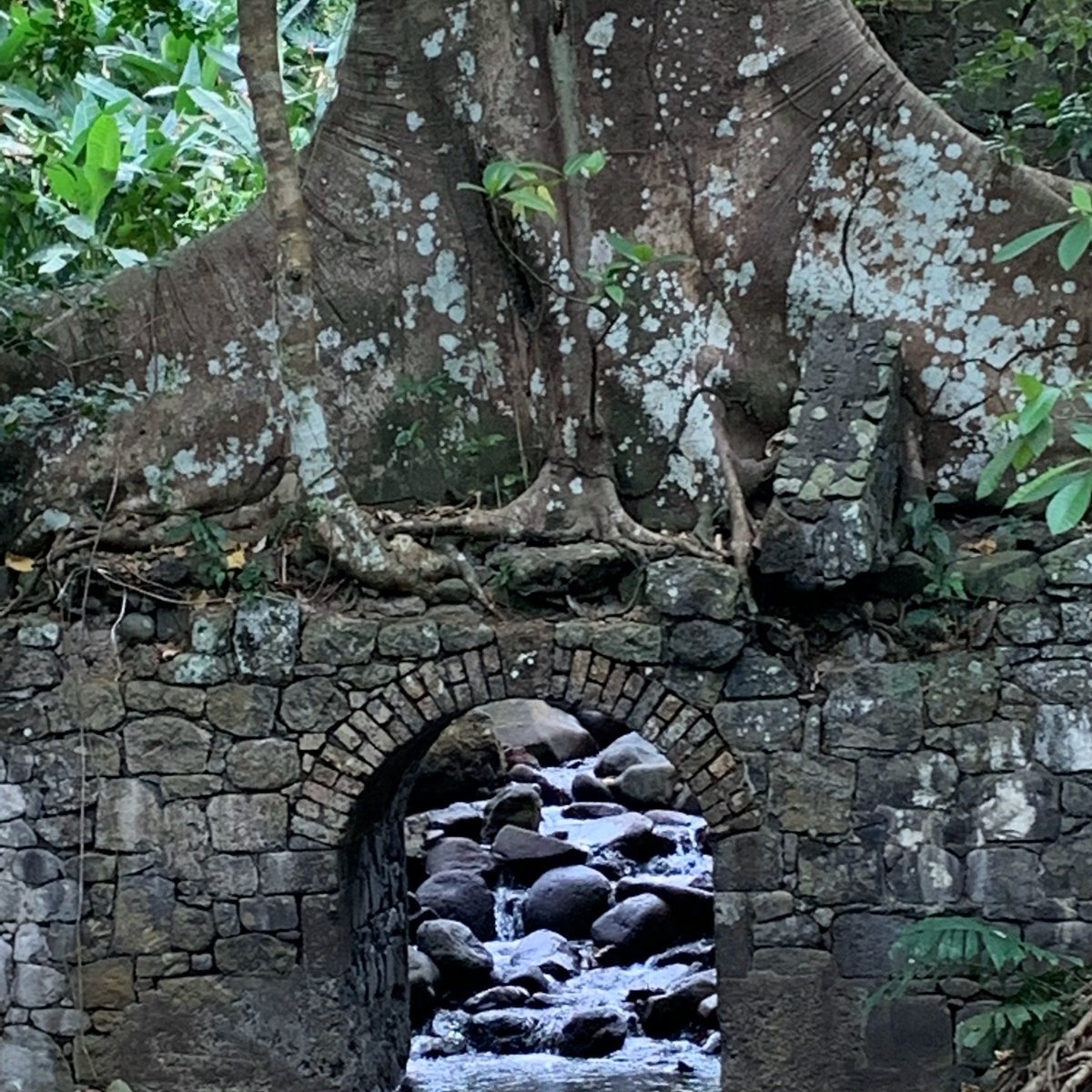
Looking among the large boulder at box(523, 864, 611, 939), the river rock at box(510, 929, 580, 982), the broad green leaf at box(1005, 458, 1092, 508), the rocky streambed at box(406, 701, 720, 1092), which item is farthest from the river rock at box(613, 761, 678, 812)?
the broad green leaf at box(1005, 458, 1092, 508)

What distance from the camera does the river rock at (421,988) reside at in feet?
30.1

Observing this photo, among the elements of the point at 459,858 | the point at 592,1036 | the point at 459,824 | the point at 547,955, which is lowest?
the point at 592,1036

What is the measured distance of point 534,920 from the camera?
10.4 meters

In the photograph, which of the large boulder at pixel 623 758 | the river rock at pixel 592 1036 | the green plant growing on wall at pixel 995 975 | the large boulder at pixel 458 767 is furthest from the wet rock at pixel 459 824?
the green plant growing on wall at pixel 995 975

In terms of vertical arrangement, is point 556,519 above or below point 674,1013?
above

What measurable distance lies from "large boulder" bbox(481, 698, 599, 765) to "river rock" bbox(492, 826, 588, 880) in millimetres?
2252

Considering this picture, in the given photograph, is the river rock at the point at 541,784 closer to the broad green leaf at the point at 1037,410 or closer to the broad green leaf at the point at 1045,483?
the broad green leaf at the point at 1045,483

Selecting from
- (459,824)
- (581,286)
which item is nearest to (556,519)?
(581,286)

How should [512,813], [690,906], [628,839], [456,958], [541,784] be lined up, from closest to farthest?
[456,958]
[690,906]
[628,839]
[512,813]
[541,784]

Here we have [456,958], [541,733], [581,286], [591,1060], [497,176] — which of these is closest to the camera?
[497,176]

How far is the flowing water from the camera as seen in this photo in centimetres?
819

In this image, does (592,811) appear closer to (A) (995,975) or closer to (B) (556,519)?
(B) (556,519)

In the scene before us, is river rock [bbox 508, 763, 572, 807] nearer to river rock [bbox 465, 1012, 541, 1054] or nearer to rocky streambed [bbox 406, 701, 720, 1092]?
rocky streambed [bbox 406, 701, 720, 1092]

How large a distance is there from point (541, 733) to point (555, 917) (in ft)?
11.0
